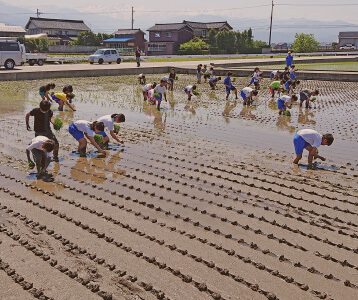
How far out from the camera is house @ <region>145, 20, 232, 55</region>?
60.8 meters

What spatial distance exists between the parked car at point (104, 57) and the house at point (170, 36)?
2513 centimetres

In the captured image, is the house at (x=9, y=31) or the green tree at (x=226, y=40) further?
the house at (x=9, y=31)

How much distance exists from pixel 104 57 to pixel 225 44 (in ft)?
83.0

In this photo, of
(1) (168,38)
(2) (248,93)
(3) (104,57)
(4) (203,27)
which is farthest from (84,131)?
(4) (203,27)

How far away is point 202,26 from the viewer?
212 feet

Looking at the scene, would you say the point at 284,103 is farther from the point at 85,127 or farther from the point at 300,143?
the point at 85,127

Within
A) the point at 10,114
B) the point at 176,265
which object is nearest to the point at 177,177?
the point at 176,265

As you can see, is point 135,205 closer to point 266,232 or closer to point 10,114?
point 266,232

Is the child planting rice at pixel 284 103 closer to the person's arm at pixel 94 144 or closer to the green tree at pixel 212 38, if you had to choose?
the person's arm at pixel 94 144

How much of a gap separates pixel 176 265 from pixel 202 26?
208 feet

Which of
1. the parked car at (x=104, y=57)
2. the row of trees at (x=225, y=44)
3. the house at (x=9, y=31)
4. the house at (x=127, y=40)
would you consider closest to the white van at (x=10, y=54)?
the parked car at (x=104, y=57)

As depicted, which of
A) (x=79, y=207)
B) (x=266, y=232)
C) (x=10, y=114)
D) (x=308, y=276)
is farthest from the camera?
(x=10, y=114)

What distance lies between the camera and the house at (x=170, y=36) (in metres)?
60.8

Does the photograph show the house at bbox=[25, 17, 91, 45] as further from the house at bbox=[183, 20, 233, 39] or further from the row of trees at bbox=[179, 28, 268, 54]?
the row of trees at bbox=[179, 28, 268, 54]
